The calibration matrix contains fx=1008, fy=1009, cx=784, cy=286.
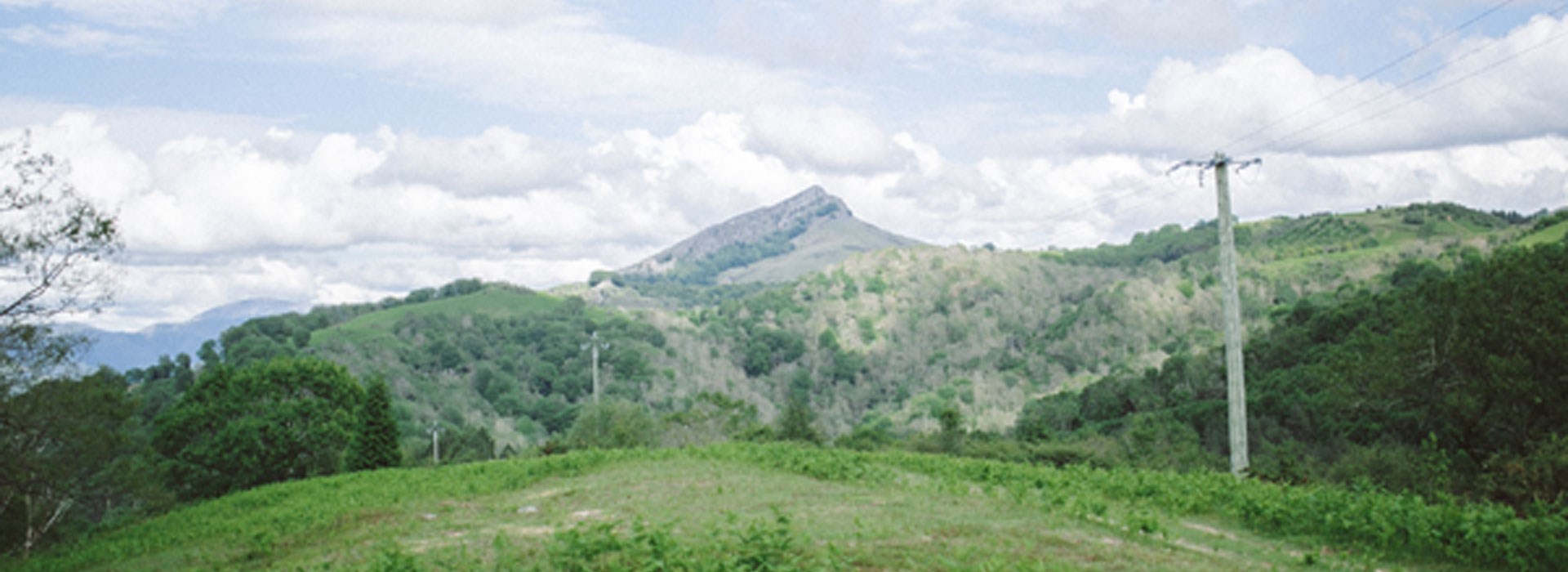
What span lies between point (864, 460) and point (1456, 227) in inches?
5324

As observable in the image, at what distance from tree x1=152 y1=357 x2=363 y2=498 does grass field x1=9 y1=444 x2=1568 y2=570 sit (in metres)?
23.7

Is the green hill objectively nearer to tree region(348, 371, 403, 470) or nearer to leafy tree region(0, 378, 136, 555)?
tree region(348, 371, 403, 470)

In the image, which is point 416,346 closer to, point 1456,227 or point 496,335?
point 496,335

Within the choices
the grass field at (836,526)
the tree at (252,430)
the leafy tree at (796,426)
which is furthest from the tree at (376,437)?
the grass field at (836,526)

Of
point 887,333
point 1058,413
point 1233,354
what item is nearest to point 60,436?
point 1233,354

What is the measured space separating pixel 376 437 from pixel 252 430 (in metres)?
6.63

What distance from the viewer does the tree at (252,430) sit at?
46.2 metres

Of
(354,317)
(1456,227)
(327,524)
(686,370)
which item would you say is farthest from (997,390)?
(327,524)

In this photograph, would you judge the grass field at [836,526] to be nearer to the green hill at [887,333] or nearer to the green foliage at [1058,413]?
the green foliage at [1058,413]

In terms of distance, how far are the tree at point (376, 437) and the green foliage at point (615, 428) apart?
7.95 meters

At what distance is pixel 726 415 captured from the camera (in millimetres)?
54125

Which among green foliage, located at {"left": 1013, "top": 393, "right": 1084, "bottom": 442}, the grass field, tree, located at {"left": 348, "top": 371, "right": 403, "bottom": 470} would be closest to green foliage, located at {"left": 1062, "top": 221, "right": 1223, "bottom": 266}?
green foliage, located at {"left": 1013, "top": 393, "right": 1084, "bottom": 442}

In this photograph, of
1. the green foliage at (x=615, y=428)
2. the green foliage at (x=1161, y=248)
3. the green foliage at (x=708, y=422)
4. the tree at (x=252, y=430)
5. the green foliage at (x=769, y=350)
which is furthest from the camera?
the green foliage at (x=1161, y=248)

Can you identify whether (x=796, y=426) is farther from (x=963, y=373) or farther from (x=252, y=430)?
(x=963, y=373)
